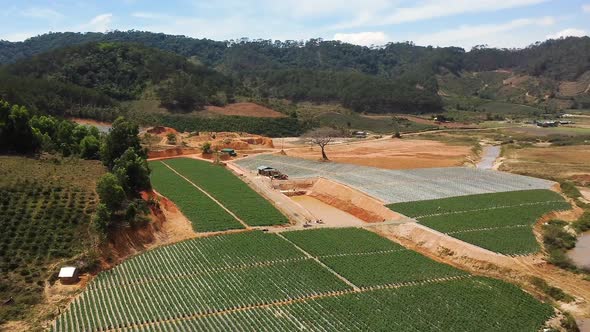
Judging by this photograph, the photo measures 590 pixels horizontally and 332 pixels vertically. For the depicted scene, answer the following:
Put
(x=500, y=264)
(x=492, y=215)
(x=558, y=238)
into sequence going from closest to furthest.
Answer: (x=500, y=264), (x=558, y=238), (x=492, y=215)

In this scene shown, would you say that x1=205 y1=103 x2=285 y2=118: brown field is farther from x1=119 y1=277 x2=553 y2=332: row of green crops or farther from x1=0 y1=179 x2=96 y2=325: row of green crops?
x1=119 y1=277 x2=553 y2=332: row of green crops

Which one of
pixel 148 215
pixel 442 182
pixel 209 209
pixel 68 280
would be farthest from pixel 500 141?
pixel 68 280

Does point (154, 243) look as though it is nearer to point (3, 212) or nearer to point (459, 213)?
point (3, 212)

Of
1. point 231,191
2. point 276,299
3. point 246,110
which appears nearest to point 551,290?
point 276,299

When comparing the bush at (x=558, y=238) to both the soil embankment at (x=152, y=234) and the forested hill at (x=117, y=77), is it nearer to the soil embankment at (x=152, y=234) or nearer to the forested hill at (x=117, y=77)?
the soil embankment at (x=152, y=234)

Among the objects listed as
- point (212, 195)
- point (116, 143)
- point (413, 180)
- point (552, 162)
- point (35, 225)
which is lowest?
point (552, 162)

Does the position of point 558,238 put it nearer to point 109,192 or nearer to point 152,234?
point 152,234

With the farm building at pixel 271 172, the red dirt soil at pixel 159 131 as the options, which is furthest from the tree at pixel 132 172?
the red dirt soil at pixel 159 131
